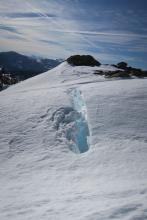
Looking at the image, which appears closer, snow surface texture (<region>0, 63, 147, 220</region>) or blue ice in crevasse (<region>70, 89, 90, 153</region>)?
snow surface texture (<region>0, 63, 147, 220</region>)

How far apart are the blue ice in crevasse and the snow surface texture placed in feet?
0.18

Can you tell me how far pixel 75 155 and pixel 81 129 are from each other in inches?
116

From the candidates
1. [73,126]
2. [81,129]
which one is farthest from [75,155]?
[73,126]

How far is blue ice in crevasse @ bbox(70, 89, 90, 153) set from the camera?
44.1 feet

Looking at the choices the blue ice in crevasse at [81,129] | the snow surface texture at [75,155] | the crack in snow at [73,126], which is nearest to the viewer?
the snow surface texture at [75,155]

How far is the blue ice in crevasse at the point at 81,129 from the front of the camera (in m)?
13.5

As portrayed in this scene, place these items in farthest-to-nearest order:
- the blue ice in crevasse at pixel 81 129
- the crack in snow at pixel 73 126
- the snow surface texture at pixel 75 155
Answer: the crack in snow at pixel 73 126
the blue ice in crevasse at pixel 81 129
the snow surface texture at pixel 75 155

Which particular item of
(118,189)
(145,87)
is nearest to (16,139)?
(118,189)

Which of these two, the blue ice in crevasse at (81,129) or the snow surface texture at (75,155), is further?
the blue ice in crevasse at (81,129)

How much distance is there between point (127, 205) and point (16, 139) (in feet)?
31.0

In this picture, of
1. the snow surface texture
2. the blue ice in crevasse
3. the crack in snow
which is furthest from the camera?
the crack in snow

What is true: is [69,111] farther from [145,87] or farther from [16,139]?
[145,87]

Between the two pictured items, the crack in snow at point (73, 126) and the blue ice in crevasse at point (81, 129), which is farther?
the crack in snow at point (73, 126)

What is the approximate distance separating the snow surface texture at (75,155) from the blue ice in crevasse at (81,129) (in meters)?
0.05
